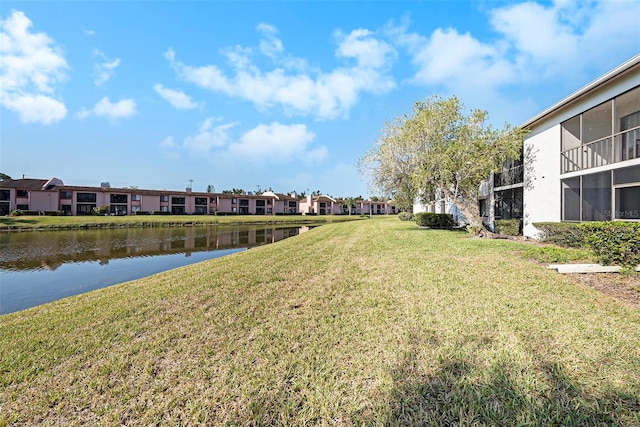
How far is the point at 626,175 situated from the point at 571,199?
6.47ft

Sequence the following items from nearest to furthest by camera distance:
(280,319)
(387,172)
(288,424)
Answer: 1. (288,424)
2. (280,319)
3. (387,172)

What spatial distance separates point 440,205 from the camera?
97.7ft

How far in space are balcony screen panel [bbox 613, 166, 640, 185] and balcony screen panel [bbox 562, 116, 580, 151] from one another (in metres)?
2.30

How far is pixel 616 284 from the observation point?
562 cm

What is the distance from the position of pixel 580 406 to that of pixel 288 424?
2.54 m

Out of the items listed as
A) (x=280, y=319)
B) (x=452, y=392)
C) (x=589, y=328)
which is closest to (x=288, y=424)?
(x=452, y=392)

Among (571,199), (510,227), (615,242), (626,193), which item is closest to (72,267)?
(615,242)

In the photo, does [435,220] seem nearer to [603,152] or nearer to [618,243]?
[603,152]

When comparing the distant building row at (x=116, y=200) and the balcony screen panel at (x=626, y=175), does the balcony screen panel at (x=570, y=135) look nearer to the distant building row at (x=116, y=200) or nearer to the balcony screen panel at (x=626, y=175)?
the balcony screen panel at (x=626, y=175)

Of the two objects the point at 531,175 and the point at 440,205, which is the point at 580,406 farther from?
the point at 440,205

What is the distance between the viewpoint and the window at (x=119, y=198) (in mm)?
53556

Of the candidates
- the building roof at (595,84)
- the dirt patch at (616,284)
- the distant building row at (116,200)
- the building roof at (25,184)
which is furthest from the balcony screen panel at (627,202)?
the building roof at (25,184)

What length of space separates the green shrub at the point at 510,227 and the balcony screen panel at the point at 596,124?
4.67 meters

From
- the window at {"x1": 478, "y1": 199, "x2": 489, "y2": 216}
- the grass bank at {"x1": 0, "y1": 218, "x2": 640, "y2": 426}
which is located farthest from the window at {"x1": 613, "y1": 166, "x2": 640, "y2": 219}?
the window at {"x1": 478, "y1": 199, "x2": 489, "y2": 216}
